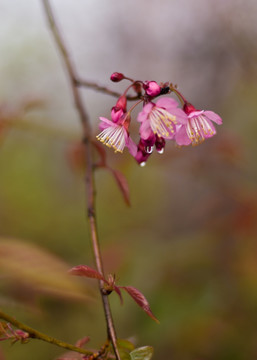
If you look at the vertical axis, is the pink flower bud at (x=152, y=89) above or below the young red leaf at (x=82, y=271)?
above

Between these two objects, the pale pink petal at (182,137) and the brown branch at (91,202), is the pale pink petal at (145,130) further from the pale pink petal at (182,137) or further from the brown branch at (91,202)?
the brown branch at (91,202)

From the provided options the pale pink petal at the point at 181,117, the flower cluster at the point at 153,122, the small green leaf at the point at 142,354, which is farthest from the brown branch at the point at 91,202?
the pale pink petal at the point at 181,117

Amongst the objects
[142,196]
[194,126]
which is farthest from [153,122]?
[142,196]

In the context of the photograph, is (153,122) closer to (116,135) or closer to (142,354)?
(116,135)

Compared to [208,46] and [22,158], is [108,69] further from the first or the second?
[208,46]

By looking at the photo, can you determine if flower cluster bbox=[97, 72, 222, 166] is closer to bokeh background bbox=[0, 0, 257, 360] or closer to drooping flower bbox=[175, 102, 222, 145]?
drooping flower bbox=[175, 102, 222, 145]

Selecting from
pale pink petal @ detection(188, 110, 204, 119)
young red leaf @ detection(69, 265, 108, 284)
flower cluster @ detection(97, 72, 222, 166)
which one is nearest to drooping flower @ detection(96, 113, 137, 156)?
flower cluster @ detection(97, 72, 222, 166)
